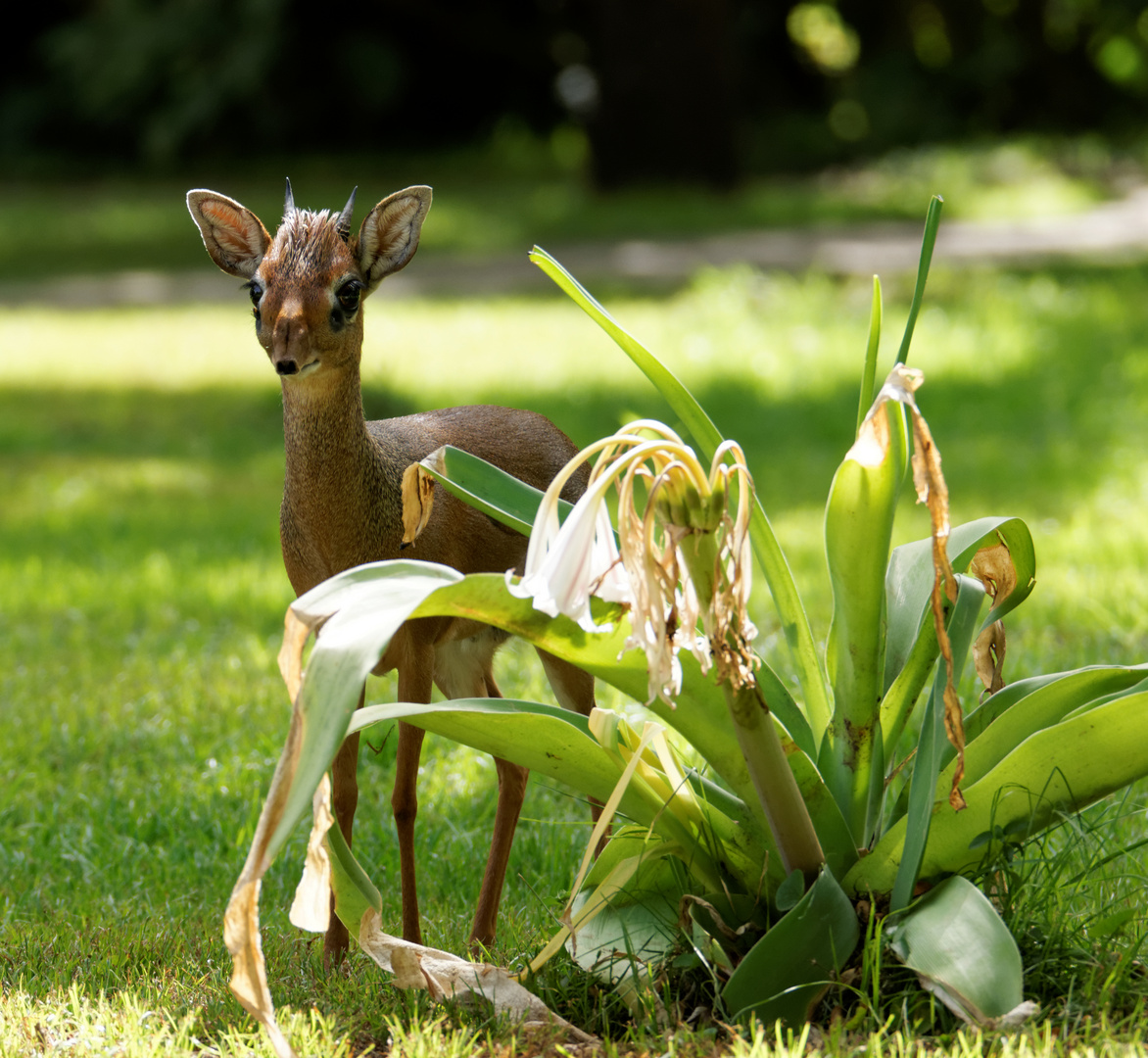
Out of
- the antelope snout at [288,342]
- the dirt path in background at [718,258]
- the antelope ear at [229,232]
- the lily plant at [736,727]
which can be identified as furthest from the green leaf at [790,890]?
the dirt path in background at [718,258]

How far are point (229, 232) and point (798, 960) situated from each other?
179 centimetres

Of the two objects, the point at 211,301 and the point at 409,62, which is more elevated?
the point at 409,62

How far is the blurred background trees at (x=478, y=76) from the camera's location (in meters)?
27.2

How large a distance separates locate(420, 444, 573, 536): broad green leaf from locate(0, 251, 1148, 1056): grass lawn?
0.29 metres

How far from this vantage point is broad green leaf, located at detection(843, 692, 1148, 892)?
2.73m

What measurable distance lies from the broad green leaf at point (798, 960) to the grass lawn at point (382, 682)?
77mm

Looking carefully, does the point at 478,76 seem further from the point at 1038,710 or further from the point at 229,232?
the point at 1038,710

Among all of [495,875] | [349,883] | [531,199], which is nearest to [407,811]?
[495,875]

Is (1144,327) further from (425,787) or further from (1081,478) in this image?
(425,787)

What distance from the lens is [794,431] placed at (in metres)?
9.88

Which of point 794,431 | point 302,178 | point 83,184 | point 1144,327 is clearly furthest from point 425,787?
point 83,184

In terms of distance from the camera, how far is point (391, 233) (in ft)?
10.3

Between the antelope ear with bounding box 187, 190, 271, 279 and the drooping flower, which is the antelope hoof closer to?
the drooping flower

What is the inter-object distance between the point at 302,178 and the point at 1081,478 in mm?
21254
